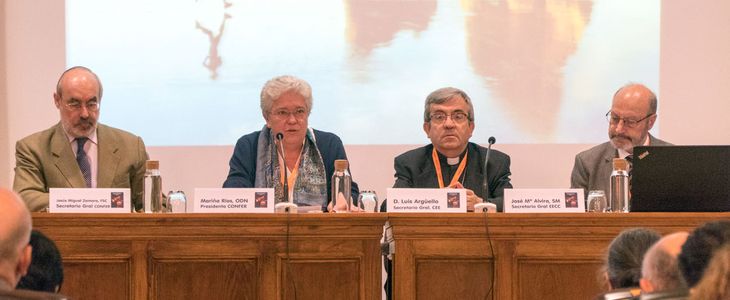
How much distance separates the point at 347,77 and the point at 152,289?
7.62 ft

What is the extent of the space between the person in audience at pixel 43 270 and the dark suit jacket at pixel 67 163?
2.27 metres

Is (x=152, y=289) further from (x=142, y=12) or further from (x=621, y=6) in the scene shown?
(x=621, y=6)

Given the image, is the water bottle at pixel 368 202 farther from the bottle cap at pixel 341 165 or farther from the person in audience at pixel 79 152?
the person in audience at pixel 79 152

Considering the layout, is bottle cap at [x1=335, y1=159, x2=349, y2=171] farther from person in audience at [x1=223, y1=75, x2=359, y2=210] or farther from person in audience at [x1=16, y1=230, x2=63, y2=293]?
person in audience at [x1=16, y1=230, x2=63, y2=293]

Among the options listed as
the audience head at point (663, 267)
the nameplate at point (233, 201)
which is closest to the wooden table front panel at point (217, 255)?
the nameplate at point (233, 201)

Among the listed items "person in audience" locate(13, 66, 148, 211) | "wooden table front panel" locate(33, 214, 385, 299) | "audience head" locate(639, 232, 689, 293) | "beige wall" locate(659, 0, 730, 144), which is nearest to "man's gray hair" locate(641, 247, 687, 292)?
"audience head" locate(639, 232, 689, 293)

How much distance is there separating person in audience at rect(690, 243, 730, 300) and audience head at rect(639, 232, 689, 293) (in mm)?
252

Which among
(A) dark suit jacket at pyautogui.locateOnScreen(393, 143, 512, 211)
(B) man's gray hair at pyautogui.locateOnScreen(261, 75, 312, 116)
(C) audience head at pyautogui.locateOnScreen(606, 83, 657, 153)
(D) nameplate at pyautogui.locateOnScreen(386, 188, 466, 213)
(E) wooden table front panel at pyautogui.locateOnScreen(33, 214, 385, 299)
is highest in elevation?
(B) man's gray hair at pyautogui.locateOnScreen(261, 75, 312, 116)

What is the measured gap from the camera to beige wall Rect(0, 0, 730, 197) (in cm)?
598

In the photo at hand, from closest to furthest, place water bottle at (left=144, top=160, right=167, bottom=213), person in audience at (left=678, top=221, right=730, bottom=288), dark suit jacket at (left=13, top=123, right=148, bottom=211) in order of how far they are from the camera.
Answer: person in audience at (left=678, top=221, right=730, bottom=288), water bottle at (left=144, top=160, right=167, bottom=213), dark suit jacket at (left=13, top=123, right=148, bottom=211)

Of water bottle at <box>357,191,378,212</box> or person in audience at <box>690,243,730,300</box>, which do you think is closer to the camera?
person in audience at <box>690,243,730,300</box>

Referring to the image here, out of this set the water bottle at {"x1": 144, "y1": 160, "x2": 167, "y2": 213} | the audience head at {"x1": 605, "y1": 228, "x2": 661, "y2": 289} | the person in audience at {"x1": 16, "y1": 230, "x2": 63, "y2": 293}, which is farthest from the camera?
the water bottle at {"x1": 144, "y1": 160, "x2": 167, "y2": 213}

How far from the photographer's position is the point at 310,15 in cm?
602

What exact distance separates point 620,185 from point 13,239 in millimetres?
2705
